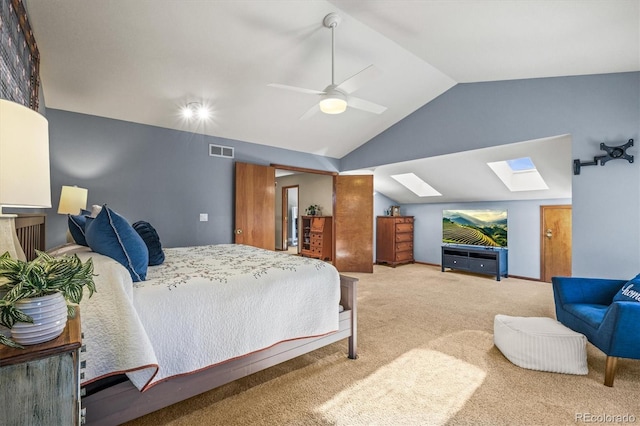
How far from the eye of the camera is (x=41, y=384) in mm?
793

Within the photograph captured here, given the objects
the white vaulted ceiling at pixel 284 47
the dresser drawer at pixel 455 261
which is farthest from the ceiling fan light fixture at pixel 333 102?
the dresser drawer at pixel 455 261

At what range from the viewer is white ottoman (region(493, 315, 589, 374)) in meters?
2.14

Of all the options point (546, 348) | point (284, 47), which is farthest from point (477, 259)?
point (284, 47)

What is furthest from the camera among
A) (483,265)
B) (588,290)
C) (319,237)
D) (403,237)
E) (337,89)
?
(319,237)

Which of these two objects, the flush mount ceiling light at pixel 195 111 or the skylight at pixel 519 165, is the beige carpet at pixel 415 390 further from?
the flush mount ceiling light at pixel 195 111

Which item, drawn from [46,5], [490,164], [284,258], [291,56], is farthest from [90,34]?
[490,164]

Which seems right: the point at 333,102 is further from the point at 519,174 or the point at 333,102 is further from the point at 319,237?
the point at 319,237

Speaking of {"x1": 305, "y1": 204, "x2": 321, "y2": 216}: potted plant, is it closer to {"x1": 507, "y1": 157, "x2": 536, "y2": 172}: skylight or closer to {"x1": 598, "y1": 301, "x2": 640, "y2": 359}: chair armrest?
{"x1": 507, "y1": 157, "x2": 536, "y2": 172}: skylight

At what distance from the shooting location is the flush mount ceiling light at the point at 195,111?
11.8 ft

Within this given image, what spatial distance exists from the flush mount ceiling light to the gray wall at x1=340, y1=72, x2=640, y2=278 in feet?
11.6

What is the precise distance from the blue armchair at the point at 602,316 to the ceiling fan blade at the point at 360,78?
2.37 meters

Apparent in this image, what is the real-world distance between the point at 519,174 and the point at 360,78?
3973 millimetres

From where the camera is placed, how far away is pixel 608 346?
1.97 metres

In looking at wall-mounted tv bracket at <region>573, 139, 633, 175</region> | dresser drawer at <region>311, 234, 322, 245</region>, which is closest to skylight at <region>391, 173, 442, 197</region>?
dresser drawer at <region>311, 234, 322, 245</region>
